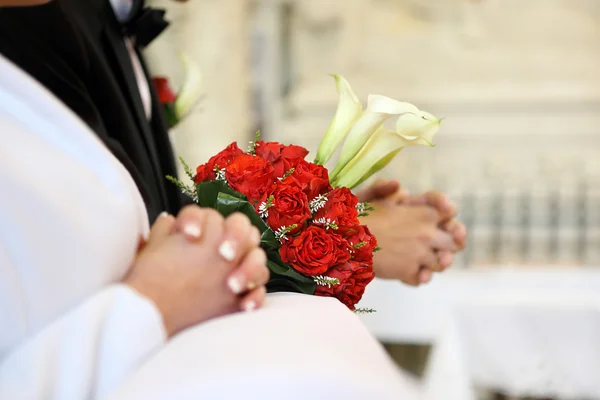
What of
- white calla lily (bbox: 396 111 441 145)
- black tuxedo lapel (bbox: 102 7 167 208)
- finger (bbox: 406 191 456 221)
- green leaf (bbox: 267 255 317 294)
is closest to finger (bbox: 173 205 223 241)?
green leaf (bbox: 267 255 317 294)

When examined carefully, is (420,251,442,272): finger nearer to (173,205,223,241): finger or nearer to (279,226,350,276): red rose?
(279,226,350,276): red rose

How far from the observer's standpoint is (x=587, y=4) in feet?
7.58

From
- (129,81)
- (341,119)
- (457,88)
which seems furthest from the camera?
(457,88)

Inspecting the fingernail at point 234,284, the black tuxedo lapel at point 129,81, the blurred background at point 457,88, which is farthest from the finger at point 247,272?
the blurred background at point 457,88

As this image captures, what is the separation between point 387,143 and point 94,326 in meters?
0.31

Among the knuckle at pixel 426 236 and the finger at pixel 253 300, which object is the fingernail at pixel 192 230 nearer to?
the finger at pixel 253 300

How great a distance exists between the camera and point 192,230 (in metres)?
0.36

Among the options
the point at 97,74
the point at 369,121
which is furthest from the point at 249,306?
the point at 97,74

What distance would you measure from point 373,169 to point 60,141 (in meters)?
0.29

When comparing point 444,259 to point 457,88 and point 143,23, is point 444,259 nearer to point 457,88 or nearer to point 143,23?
point 143,23

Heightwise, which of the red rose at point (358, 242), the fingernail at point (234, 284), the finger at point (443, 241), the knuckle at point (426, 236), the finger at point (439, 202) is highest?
the fingernail at point (234, 284)

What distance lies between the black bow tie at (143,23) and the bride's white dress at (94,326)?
374mm

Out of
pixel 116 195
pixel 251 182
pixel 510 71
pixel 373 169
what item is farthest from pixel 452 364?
pixel 510 71

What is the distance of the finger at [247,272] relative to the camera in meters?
0.37
